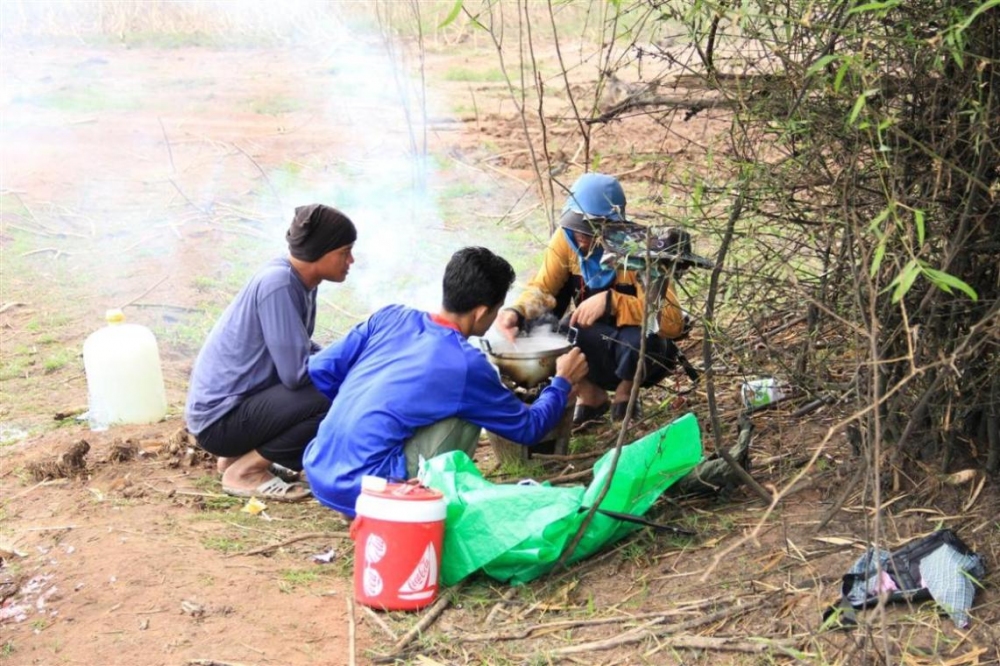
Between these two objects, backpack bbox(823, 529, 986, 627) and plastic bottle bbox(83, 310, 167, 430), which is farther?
plastic bottle bbox(83, 310, 167, 430)

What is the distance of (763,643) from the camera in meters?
3.22

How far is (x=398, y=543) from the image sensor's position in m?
3.67

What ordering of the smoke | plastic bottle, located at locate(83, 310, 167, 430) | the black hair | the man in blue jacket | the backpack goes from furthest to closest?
the smoke → plastic bottle, located at locate(83, 310, 167, 430) → the black hair → the man in blue jacket → the backpack

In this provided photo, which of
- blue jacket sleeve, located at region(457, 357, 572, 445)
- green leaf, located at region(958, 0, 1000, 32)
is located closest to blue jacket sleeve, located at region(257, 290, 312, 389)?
blue jacket sleeve, located at region(457, 357, 572, 445)

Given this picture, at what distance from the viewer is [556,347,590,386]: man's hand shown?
448 centimetres

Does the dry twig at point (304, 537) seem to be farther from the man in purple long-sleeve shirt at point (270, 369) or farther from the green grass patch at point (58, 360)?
the green grass patch at point (58, 360)

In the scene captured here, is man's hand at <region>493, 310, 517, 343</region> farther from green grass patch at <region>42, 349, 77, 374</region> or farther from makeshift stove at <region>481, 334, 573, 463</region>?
green grass patch at <region>42, 349, 77, 374</region>

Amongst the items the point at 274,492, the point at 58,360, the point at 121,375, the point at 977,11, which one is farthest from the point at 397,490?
the point at 58,360

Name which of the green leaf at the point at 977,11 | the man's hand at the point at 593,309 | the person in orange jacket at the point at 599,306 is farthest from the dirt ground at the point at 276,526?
the green leaf at the point at 977,11

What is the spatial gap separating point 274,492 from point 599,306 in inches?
59.8

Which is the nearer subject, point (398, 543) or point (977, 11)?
point (977, 11)

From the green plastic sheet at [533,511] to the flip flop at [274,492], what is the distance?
3.51 feet

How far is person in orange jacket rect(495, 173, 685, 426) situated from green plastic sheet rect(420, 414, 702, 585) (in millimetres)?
743

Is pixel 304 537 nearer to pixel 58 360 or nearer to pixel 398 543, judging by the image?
pixel 398 543
